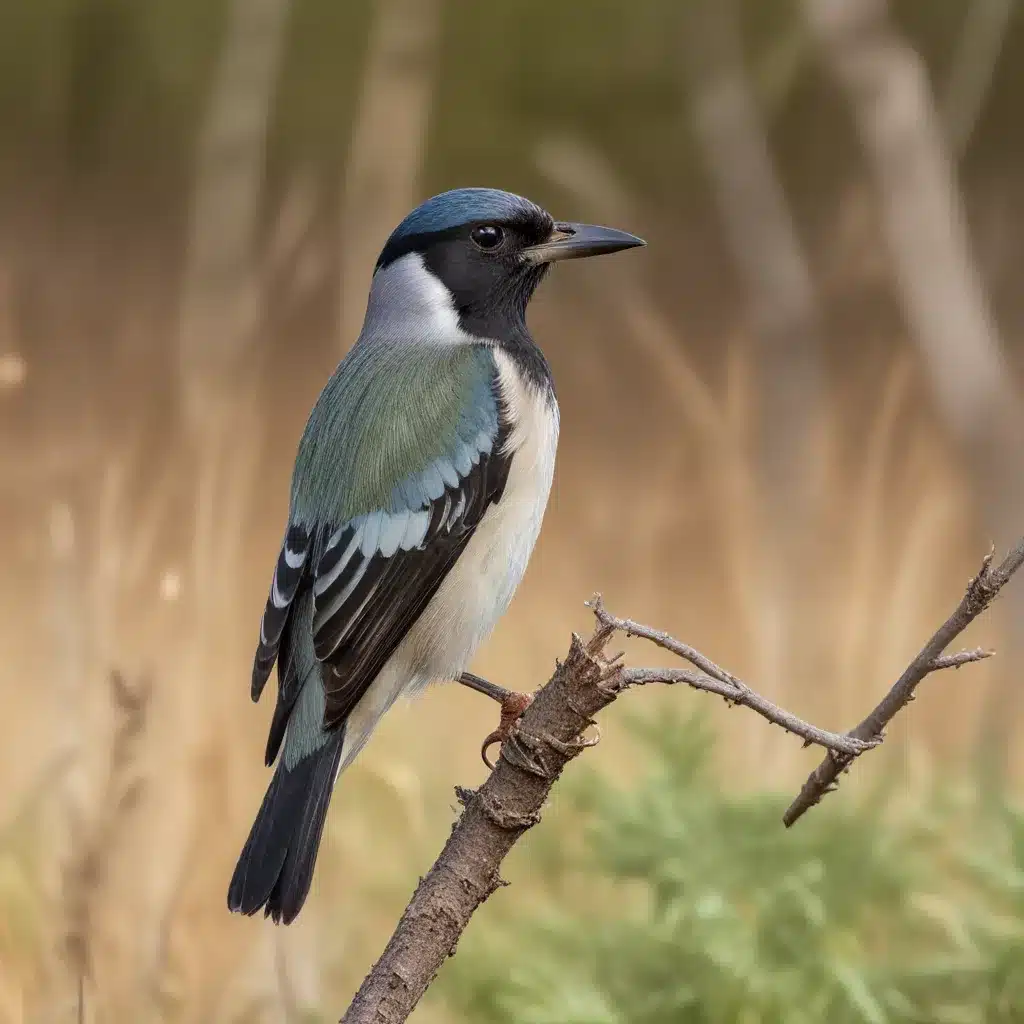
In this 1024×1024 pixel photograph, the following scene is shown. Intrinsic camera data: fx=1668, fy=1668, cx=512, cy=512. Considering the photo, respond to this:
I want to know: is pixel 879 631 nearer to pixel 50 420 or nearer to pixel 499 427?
pixel 499 427

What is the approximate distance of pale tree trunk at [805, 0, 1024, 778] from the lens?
4.17 m

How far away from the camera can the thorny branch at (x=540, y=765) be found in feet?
5.80

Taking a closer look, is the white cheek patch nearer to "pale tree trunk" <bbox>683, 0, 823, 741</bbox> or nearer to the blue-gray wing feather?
the blue-gray wing feather

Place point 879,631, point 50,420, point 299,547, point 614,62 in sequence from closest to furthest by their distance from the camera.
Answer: point 299,547 < point 879,631 < point 50,420 < point 614,62

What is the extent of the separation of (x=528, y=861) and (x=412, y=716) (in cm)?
62

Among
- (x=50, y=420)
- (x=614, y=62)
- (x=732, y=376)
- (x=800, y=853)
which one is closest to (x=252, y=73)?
(x=50, y=420)

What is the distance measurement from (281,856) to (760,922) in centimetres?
100

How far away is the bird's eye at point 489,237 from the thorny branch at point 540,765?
3.81 feet

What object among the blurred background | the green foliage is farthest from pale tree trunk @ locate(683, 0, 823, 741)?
the green foliage

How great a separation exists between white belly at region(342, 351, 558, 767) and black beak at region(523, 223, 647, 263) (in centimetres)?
33

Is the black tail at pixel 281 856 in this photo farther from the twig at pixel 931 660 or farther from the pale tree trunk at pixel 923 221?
the pale tree trunk at pixel 923 221

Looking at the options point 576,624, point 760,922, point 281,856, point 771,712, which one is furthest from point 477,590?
point 576,624

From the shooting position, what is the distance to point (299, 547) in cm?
253

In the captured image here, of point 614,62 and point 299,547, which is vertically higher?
point 614,62
